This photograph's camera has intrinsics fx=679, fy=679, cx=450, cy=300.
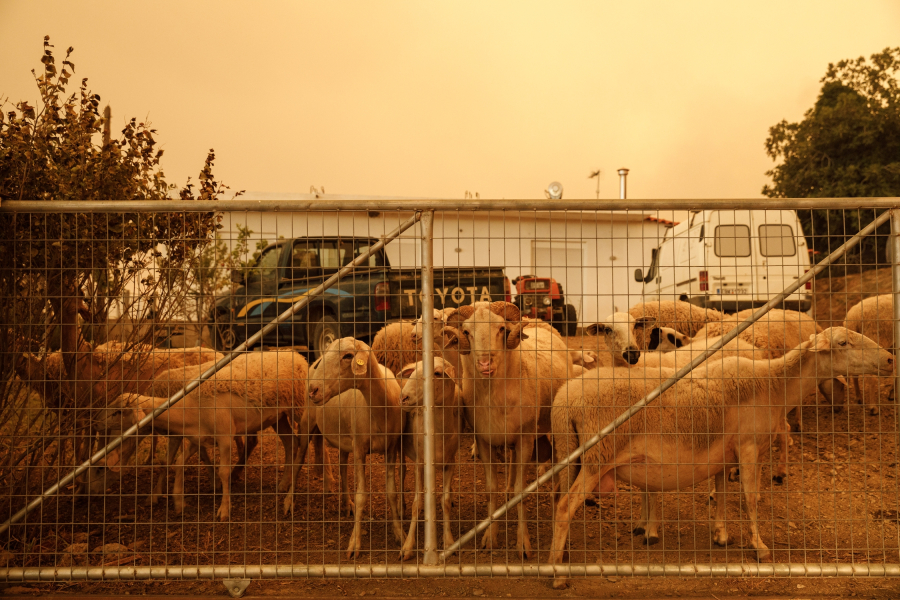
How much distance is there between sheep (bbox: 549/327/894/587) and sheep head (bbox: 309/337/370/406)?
1.48m

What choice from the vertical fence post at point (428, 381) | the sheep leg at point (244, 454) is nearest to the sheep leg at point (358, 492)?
the vertical fence post at point (428, 381)

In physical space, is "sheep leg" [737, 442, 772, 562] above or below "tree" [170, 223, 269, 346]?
below

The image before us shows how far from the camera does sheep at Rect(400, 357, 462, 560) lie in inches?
190

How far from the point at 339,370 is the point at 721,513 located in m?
3.18

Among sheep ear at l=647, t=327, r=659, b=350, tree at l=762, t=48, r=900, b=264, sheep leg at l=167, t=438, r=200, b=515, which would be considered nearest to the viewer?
sheep leg at l=167, t=438, r=200, b=515

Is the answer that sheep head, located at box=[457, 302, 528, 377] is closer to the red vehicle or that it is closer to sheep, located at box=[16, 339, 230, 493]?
the red vehicle

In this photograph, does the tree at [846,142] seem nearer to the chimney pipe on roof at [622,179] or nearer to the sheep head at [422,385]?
the chimney pipe on roof at [622,179]

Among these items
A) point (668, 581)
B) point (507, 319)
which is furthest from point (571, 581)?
point (507, 319)

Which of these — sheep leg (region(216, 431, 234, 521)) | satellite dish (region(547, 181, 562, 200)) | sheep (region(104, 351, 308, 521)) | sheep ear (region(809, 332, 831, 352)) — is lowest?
sheep leg (region(216, 431, 234, 521))

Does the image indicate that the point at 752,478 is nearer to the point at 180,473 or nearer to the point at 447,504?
the point at 447,504

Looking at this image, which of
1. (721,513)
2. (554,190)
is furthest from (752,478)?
(554,190)

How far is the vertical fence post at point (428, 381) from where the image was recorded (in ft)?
13.3

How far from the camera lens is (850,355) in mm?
5070

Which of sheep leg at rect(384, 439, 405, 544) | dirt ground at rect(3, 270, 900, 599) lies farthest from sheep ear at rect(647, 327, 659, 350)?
sheep leg at rect(384, 439, 405, 544)
